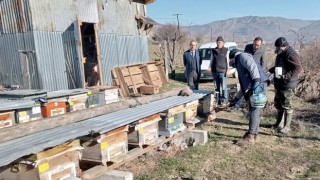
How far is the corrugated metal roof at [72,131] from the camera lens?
126 inches

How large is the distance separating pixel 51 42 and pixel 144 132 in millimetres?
8106

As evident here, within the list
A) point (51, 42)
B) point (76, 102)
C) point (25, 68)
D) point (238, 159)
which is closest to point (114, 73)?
point (51, 42)

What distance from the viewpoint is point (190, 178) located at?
4.90 m

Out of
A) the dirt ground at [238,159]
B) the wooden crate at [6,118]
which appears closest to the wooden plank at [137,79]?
the dirt ground at [238,159]

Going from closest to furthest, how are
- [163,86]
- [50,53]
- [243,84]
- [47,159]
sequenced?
[47,159] < [243,84] < [50,53] < [163,86]

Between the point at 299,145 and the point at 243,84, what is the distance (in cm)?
165

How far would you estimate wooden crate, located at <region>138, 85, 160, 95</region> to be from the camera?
14.0 meters

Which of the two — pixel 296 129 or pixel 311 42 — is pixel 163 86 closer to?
pixel 311 42

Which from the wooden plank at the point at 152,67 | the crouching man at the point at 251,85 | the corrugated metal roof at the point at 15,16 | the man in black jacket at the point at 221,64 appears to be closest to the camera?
the crouching man at the point at 251,85

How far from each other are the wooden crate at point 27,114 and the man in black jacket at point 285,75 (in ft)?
16.8

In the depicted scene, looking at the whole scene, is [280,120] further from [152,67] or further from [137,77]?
[152,67]

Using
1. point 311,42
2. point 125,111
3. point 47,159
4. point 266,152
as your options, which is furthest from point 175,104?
point 311,42

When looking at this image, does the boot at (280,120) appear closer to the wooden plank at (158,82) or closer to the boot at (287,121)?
the boot at (287,121)

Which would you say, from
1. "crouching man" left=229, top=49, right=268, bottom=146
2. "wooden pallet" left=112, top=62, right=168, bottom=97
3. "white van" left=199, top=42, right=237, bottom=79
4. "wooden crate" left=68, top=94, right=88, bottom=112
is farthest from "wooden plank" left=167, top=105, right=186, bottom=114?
"white van" left=199, top=42, right=237, bottom=79
